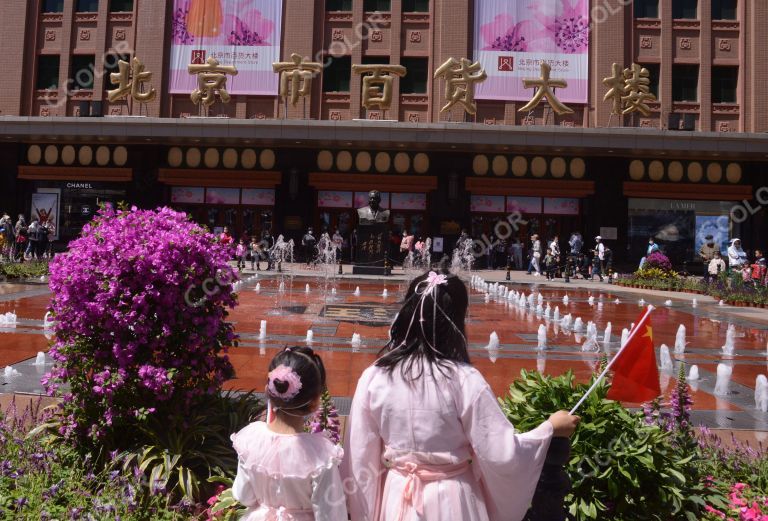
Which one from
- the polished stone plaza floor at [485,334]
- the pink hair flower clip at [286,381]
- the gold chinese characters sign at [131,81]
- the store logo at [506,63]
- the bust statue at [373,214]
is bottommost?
the polished stone plaza floor at [485,334]

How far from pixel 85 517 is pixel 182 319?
4.45ft

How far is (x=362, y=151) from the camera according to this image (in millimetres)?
31359

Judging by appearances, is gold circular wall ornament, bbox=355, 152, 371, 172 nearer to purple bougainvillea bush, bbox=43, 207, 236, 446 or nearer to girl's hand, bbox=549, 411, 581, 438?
purple bougainvillea bush, bbox=43, 207, 236, 446

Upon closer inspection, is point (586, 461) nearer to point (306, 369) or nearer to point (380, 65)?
point (306, 369)

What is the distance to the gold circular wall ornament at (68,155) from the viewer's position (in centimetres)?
3216

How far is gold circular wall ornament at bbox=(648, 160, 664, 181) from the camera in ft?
103

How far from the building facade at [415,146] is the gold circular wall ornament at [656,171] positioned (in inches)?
2.5

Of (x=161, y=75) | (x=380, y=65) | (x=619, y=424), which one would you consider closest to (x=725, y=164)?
(x=380, y=65)

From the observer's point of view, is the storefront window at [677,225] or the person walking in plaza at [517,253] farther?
the storefront window at [677,225]

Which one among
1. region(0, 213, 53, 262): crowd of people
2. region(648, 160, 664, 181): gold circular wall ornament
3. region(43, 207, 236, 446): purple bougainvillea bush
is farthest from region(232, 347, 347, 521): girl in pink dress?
region(648, 160, 664, 181): gold circular wall ornament

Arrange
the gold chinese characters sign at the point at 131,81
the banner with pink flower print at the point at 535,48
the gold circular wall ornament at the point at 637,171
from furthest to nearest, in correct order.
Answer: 1. the gold circular wall ornament at the point at 637,171
2. the banner with pink flower print at the point at 535,48
3. the gold chinese characters sign at the point at 131,81

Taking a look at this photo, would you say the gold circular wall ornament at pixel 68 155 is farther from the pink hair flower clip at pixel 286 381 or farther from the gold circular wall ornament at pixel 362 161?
the pink hair flower clip at pixel 286 381

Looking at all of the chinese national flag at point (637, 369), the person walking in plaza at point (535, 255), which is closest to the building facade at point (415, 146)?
the person walking in plaza at point (535, 255)

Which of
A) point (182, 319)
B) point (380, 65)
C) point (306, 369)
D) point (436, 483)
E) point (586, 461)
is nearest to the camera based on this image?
point (436, 483)
